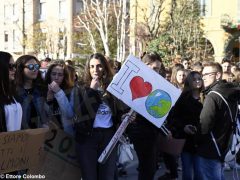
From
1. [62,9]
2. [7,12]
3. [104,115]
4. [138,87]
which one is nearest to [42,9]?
[62,9]

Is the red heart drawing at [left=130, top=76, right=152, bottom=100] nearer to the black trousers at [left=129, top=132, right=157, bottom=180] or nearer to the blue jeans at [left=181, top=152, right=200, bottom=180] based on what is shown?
the black trousers at [left=129, top=132, right=157, bottom=180]

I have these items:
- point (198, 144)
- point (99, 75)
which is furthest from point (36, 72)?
point (198, 144)

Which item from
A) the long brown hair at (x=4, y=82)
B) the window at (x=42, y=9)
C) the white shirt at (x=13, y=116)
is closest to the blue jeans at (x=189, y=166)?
the white shirt at (x=13, y=116)

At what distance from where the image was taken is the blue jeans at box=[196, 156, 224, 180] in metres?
4.88

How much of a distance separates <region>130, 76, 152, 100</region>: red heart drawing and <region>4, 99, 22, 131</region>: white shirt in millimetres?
1226

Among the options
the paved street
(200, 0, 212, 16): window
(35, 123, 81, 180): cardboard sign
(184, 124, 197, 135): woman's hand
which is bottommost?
the paved street

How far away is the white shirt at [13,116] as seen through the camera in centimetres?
350

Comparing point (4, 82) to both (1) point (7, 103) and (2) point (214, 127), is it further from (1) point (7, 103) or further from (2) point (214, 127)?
(2) point (214, 127)

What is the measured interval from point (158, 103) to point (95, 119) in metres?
0.66

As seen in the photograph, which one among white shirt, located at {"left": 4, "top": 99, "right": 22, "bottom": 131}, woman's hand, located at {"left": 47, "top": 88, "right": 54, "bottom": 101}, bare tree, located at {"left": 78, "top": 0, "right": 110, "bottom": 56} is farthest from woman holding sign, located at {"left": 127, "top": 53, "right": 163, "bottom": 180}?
bare tree, located at {"left": 78, "top": 0, "right": 110, "bottom": 56}

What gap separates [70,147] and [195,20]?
2049 centimetres

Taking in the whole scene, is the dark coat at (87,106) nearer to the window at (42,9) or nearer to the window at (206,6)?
the window at (206,6)

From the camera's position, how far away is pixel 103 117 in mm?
4586

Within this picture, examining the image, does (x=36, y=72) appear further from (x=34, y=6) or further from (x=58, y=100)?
(x=34, y=6)
